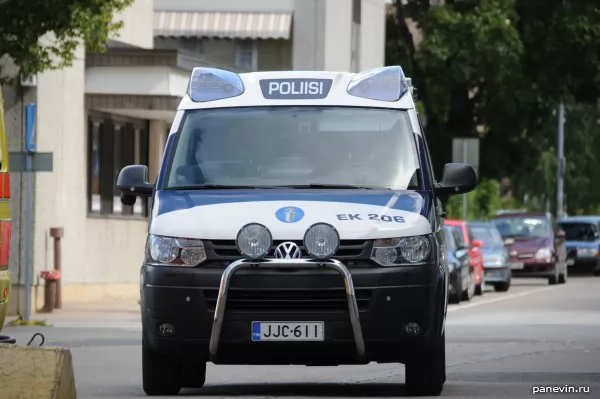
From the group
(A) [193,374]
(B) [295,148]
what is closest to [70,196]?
(A) [193,374]

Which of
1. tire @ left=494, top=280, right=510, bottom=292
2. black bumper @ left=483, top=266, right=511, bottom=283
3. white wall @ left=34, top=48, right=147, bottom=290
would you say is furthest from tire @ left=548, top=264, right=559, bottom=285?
white wall @ left=34, top=48, right=147, bottom=290

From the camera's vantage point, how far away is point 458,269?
35719mm

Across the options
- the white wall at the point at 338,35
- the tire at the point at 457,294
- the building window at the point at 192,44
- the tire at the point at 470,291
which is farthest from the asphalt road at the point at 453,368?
the building window at the point at 192,44

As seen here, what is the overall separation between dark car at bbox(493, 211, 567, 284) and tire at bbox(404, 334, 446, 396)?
115 feet

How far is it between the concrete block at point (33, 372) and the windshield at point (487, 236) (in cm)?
3294

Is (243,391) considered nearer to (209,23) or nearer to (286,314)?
(286,314)

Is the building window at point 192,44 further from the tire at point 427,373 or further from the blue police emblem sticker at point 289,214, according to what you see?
the blue police emblem sticker at point 289,214

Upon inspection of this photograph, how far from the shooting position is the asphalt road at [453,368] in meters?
14.4

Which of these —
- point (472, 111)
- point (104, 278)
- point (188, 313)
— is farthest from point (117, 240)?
point (188, 313)

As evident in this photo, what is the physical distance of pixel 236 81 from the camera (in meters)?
14.2

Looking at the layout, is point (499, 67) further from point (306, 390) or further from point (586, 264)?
point (306, 390)

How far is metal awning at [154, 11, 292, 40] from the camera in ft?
155

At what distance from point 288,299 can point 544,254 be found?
1433 inches

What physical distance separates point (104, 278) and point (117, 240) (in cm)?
123
